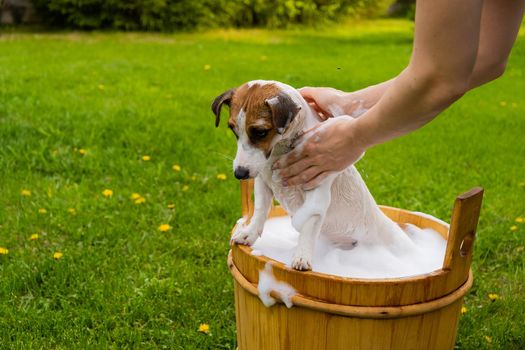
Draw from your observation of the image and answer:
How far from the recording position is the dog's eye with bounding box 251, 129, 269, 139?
179cm

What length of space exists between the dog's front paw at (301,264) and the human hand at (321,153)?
0.76ft

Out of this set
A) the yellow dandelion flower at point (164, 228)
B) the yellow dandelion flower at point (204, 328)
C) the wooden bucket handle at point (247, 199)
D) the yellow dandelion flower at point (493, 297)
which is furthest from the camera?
the yellow dandelion flower at point (164, 228)

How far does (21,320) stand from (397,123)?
192 cm

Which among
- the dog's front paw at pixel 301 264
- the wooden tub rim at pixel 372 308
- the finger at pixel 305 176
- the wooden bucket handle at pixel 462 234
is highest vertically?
the finger at pixel 305 176

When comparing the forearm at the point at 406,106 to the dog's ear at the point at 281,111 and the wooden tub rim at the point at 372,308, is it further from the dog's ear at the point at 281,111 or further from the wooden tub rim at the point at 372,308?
the wooden tub rim at the point at 372,308

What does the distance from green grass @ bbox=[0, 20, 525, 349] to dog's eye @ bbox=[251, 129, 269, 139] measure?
127 cm

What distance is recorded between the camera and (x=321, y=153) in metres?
1.94

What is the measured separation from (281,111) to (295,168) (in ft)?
0.86

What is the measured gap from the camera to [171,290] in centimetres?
309

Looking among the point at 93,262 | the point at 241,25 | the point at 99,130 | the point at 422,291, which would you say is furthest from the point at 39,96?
the point at 241,25

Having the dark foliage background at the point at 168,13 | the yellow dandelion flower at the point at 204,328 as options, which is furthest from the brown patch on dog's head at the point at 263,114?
the dark foliage background at the point at 168,13

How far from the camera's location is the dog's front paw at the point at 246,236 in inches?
83.9

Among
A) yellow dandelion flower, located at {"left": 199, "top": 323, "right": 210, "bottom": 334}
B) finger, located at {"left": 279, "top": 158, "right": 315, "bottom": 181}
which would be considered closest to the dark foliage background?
yellow dandelion flower, located at {"left": 199, "top": 323, "right": 210, "bottom": 334}

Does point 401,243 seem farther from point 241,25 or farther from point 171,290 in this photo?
point 241,25
